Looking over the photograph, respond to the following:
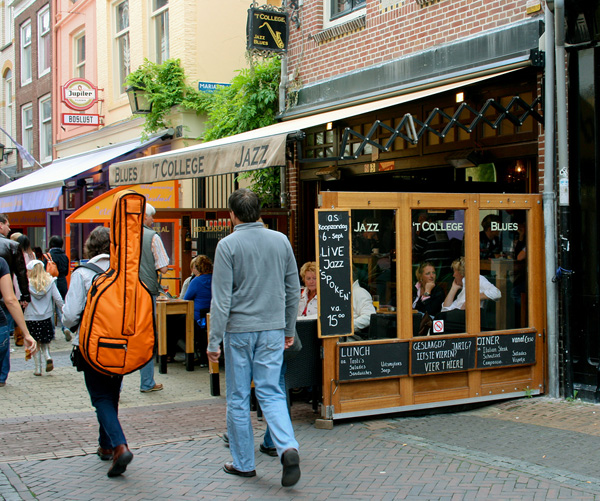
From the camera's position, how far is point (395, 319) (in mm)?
6309

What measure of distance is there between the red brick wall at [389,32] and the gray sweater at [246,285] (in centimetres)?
424

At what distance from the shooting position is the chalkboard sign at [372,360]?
6.07 m

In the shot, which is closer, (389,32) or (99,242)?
(99,242)

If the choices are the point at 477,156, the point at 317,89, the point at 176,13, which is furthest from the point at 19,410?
the point at 176,13

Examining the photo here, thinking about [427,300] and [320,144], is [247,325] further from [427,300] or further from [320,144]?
[320,144]

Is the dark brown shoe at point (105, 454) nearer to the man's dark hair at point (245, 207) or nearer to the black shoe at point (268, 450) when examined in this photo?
the black shoe at point (268, 450)

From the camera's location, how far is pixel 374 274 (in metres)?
6.29

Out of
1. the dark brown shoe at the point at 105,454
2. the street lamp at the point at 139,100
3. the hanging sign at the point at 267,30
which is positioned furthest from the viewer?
the street lamp at the point at 139,100

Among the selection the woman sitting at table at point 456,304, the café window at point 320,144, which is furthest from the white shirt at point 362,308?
the café window at point 320,144

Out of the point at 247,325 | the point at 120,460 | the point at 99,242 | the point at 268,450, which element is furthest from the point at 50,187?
the point at 247,325

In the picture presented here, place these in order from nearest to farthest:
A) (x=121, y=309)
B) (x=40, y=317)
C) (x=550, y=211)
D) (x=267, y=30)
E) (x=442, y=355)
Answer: (x=121, y=309) → (x=442, y=355) → (x=550, y=211) → (x=40, y=317) → (x=267, y=30)

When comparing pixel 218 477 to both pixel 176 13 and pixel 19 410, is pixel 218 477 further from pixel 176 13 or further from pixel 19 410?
pixel 176 13

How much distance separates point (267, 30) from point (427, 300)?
5.93 meters

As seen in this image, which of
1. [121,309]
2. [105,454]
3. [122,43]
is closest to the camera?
[121,309]
